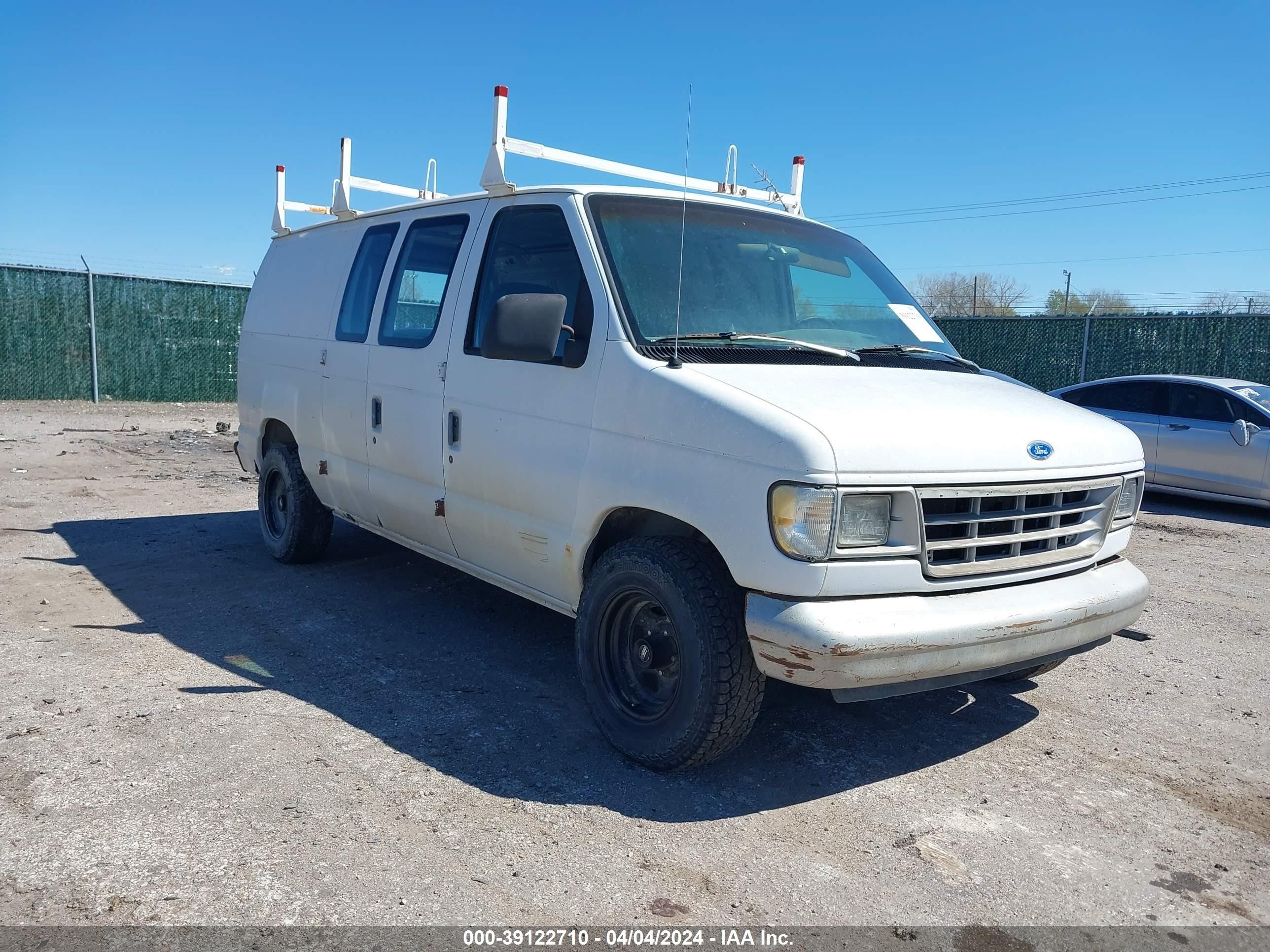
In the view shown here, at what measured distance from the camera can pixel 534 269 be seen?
452 cm

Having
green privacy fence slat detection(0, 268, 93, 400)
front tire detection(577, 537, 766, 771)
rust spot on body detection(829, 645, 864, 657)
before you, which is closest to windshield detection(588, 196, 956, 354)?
front tire detection(577, 537, 766, 771)

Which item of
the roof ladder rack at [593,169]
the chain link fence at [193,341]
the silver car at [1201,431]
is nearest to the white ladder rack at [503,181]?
the roof ladder rack at [593,169]

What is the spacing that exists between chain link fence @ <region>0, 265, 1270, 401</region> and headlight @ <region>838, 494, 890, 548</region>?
14005 mm

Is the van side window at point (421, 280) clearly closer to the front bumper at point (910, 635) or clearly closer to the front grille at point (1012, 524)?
the front bumper at point (910, 635)

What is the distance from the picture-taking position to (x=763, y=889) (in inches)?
119

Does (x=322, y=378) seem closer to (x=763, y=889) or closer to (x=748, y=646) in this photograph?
→ (x=748, y=646)

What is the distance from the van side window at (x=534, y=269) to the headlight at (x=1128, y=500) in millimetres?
2292

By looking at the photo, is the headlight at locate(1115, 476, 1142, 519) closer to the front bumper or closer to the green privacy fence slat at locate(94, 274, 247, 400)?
the front bumper

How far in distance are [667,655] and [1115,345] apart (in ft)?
48.4

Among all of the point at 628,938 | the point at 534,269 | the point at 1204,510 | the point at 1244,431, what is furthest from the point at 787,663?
the point at 1204,510

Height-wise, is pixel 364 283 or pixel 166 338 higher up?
pixel 364 283

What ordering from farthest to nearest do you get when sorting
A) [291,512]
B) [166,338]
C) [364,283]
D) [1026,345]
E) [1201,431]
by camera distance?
[166,338]
[1026,345]
[1201,431]
[291,512]
[364,283]

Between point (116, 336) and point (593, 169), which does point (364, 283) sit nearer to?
point (593, 169)

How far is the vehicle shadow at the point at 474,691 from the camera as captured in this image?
12.4 ft
